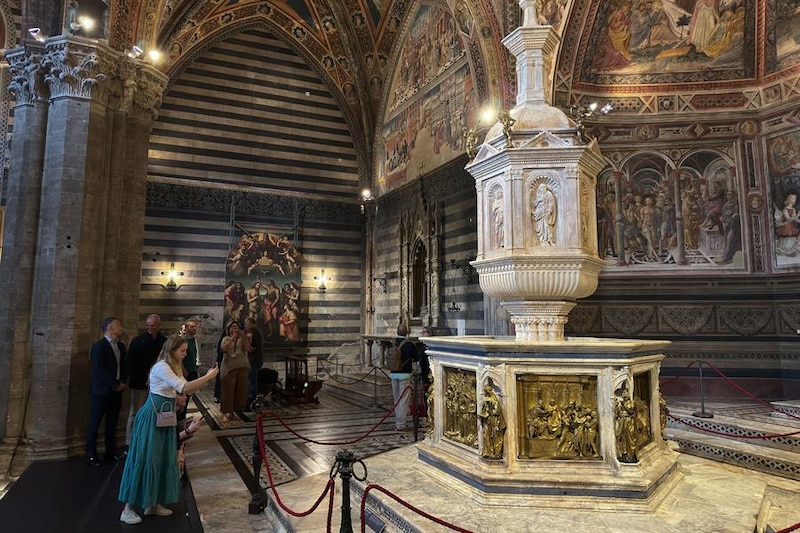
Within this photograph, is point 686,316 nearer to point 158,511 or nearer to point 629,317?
point 629,317

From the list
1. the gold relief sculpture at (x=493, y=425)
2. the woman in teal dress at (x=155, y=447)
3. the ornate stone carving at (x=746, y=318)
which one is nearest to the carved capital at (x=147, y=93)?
the woman in teal dress at (x=155, y=447)

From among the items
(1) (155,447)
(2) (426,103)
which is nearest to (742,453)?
(1) (155,447)

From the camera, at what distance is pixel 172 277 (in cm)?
1518

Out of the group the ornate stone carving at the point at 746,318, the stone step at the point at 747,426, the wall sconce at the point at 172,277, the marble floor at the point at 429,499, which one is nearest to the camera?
the marble floor at the point at 429,499

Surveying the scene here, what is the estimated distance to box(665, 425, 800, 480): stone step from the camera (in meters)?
5.33

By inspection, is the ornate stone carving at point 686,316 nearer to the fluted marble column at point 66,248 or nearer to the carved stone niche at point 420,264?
the carved stone niche at point 420,264

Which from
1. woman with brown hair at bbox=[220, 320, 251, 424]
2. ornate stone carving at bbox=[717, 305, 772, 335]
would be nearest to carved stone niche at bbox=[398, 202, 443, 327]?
woman with brown hair at bbox=[220, 320, 251, 424]

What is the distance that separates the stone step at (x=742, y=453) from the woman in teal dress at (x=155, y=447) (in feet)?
17.7

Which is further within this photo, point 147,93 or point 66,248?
point 147,93

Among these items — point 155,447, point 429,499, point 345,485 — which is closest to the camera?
point 345,485

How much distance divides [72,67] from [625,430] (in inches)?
319

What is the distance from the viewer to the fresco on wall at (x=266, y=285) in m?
15.8

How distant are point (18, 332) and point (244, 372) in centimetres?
334

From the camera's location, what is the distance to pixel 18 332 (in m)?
6.91
